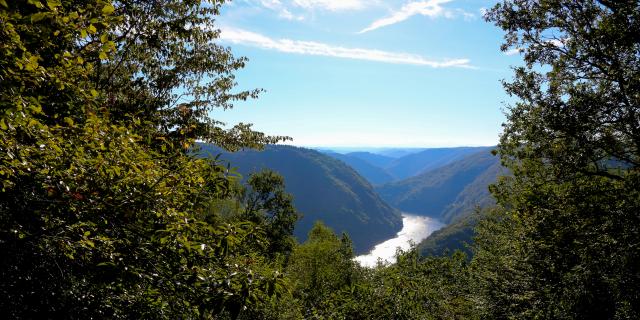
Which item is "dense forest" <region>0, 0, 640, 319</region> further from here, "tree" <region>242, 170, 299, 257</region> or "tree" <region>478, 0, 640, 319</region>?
"tree" <region>242, 170, 299, 257</region>

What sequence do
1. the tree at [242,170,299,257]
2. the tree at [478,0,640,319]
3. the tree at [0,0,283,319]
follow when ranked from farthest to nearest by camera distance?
1. the tree at [242,170,299,257]
2. the tree at [478,0,640,319]
3. the tree at [0,0,283,319]

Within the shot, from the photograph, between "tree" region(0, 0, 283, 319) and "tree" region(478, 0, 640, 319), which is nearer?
"tree" region(0, 0, 283, 319)

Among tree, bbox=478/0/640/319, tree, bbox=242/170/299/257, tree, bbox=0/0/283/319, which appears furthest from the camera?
tree, bbox=242/170/299/257

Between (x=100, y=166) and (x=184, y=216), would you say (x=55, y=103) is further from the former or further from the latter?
(x=184, y=216)

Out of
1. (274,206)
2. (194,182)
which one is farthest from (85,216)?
(274,206)

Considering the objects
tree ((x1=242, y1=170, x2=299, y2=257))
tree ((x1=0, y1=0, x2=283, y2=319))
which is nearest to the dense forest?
tree ((x1=0, y1=0, x2=283, y2=319))

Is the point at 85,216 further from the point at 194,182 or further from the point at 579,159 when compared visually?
the point at 579,159

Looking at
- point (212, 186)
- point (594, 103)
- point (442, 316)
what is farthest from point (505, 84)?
point (212, 186)

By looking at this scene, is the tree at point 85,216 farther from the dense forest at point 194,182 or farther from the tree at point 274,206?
the tree at point 274,206
